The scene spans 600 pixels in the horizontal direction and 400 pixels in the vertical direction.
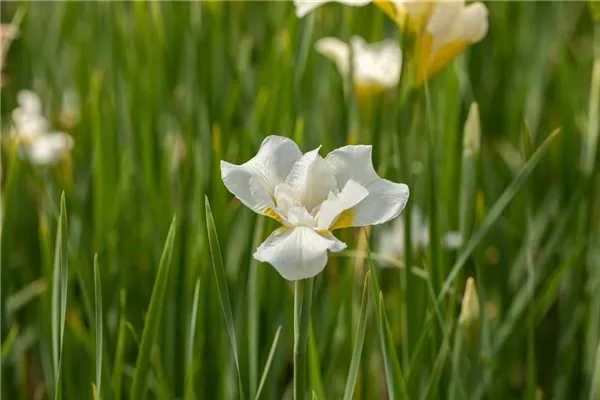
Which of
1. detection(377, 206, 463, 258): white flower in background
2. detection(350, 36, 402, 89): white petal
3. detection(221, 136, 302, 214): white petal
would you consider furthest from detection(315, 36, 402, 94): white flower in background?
detection(221, 136, 302, 214): white petal

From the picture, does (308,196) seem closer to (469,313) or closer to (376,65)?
(469,313)

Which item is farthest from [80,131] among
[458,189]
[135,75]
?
[458,189]

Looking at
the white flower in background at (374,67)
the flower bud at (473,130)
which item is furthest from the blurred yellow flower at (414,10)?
the white flower in background at (374,67)

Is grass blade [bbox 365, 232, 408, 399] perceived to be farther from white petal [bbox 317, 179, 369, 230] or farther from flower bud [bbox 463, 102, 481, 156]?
flower bud [bbox 463, 102, 481, 156]

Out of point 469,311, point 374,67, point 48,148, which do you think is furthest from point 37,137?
point 469,311

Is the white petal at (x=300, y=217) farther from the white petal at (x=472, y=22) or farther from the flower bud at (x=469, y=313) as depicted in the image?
the white petal at (x=472, y=22)
